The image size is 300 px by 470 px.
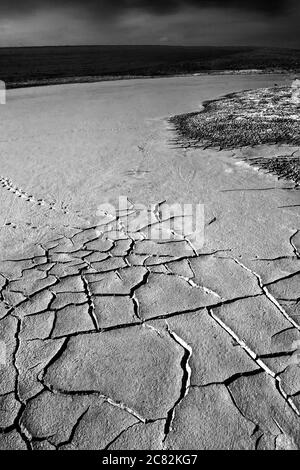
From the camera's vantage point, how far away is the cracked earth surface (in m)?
1.39

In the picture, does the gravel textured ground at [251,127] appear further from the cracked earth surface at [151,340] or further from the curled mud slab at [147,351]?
the curled mud slab at [147,351]

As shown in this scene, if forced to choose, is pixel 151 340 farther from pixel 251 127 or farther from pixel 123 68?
pixel 123 68

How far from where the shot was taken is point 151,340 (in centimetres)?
179

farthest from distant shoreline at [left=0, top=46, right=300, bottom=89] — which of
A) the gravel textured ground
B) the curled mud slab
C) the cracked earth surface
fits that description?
the curled mud slab

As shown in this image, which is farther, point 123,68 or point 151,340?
point 123,68

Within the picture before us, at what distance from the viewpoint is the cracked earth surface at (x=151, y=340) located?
139 centimetres

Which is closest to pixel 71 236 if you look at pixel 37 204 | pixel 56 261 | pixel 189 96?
pixel 56 261

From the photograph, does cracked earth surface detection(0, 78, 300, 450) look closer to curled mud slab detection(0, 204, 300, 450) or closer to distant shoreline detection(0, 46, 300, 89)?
curled mud slab detection(0, 204, 300, 450)

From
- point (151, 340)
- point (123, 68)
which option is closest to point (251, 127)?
point (151, 340)

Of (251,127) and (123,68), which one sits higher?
(123,68)

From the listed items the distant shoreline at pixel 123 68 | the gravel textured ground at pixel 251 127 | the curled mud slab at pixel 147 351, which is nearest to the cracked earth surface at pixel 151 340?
the curled mud slab at pixel 147 351

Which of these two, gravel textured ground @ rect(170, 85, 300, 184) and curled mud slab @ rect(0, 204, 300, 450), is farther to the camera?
gravel textured ground @ rect(170, 85, 300, 184)

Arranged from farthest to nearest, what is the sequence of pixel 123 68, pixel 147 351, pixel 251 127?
pixel 123 68
pixel 251 127
pixel 147 351
